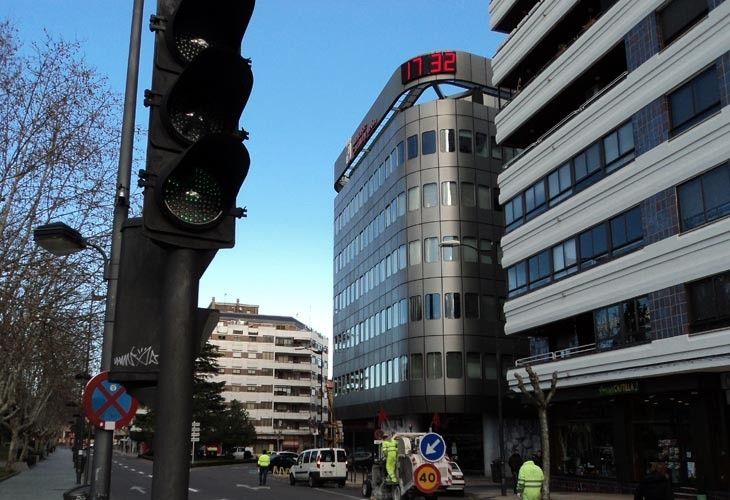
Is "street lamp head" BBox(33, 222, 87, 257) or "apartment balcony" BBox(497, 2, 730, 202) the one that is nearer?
"street lamp head" BBox(33, 222, 87, 257)

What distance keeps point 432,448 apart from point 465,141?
35.1 metres

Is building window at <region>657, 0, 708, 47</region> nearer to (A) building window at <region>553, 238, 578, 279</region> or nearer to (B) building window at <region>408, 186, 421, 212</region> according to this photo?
(A) building window at <region>553, 238, 578, 279</region>

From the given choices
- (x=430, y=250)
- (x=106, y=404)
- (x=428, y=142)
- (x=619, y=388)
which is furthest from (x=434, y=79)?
(x=106, y=404)

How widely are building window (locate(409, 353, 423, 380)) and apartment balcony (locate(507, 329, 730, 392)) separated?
14924mm

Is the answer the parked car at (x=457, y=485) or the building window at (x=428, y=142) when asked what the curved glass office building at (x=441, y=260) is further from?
the parked car at (x=457, y=485)

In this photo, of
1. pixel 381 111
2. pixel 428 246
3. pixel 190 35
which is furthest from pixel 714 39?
pixel 381 111

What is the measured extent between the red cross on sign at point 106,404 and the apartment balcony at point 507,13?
1267 inches

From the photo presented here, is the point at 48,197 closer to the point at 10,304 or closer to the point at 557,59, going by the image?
the point at 10,304

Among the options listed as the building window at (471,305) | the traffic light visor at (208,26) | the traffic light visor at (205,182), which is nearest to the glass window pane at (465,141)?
the building window at (471,305)

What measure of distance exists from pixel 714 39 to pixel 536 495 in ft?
52.7

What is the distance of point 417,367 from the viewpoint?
4700 centimetres

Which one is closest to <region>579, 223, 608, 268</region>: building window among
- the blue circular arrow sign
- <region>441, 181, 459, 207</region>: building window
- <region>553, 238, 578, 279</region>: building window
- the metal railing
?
<region>553, 238, 578, 279</region>: building window

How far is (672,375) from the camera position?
23.6 meters

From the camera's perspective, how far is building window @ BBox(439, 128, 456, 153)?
48.5 m
